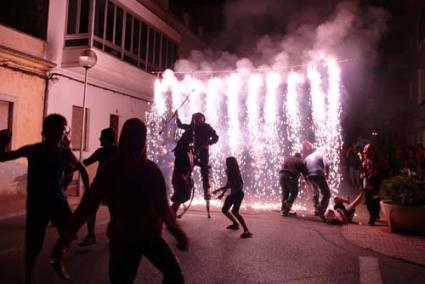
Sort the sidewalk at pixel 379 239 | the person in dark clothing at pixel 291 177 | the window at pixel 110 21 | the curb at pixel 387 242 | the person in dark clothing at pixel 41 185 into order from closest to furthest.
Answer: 1. the person in dark clothing at pixel 41 185
2. the curb at pixel 387 242
3. the sidewalk at pixel 379 239
4. the person in dark clothing at pixel 291 177
5. the window at pixel 110 21

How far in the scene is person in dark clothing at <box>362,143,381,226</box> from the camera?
847cm

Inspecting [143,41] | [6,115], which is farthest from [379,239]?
[143,41]

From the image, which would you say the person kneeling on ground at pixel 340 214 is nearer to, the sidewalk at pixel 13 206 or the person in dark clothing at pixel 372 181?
the person in dark clothing at pixel 372 181

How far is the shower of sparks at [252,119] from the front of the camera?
12336 millimetres

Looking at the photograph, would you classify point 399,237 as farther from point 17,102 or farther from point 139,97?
point 139,97

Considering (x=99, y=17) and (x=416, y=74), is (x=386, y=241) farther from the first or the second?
(x=416, y=74)

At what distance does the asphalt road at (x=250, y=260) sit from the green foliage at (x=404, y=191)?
4.30 ft

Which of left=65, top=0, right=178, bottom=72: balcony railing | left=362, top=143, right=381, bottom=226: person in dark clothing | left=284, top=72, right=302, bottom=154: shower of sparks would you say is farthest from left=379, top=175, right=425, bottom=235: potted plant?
left=284, top=72, right=302, bottom=154: shower of sparks

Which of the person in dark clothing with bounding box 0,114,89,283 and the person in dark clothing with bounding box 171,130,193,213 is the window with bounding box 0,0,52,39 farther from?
the person in dark clothing with bounding box 0,114,89,283

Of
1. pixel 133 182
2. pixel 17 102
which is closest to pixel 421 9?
pixel 17 102

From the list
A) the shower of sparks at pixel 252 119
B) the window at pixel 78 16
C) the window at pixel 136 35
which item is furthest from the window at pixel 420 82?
the window at pixel 78 16

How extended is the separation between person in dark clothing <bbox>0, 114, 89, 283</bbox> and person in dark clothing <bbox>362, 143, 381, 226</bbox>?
6.67 m

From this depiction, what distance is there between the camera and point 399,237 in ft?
23.4

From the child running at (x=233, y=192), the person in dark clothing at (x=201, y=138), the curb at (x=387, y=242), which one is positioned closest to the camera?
the curb at (x=387, y=242)
